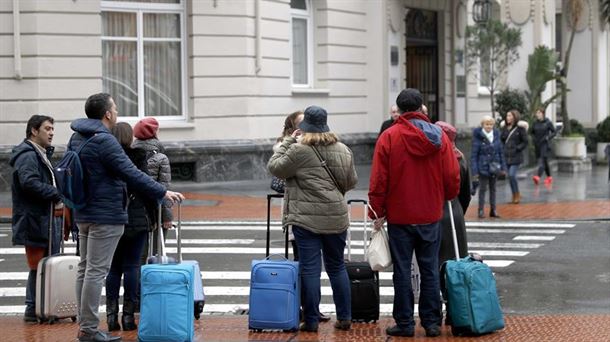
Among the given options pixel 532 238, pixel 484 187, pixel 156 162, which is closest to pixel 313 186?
pixel 156 162

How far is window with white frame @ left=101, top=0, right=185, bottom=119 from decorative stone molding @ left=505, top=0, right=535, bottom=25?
13.9 meters

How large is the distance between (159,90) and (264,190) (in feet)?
10.8

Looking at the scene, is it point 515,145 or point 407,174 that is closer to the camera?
point 407,174

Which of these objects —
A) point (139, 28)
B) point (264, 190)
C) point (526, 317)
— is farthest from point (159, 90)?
point (526, 317)

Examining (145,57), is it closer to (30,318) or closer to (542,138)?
(542,138)

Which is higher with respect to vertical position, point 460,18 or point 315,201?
point 460,18

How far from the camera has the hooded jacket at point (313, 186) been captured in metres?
9.73

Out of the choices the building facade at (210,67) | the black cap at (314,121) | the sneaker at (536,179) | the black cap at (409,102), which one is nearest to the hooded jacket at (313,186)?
the black cap at (314,121)

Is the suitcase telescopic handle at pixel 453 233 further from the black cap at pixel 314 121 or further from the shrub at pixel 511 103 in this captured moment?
the shrub at pixel 511 103

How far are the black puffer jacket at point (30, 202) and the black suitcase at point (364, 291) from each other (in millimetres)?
2683

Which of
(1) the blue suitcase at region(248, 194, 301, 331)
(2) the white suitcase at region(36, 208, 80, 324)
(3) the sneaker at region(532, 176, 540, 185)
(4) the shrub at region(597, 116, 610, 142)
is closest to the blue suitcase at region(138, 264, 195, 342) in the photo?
(1) the blue suitcase at region(248, 194, 301, 331)

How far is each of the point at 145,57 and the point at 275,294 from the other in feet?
54.1

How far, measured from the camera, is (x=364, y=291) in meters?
10.2

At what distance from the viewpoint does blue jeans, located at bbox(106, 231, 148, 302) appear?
32.5ft
